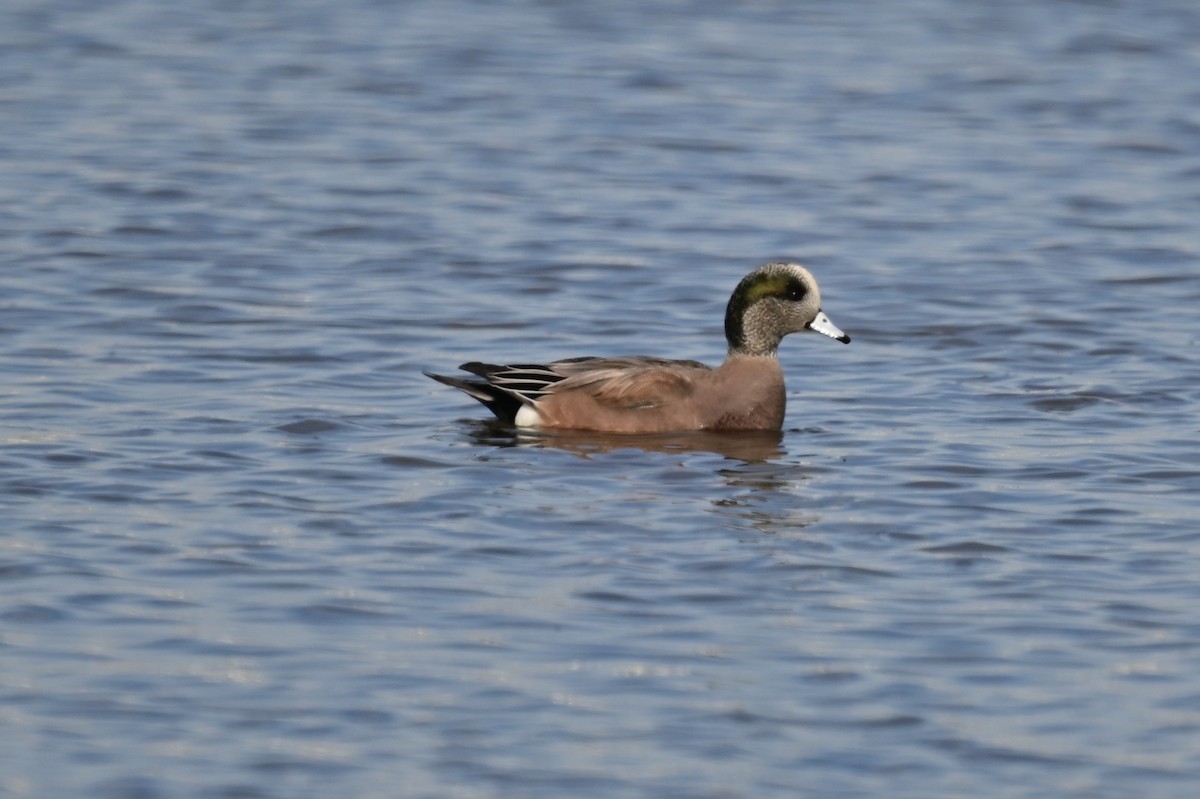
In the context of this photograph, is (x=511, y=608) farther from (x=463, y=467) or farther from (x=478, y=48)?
(x=478, y=48)

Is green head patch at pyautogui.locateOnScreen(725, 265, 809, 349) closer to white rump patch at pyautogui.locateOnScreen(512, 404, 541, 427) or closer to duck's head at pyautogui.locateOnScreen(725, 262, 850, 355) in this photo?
duck's head at pyautogui.locateOnScreen(725, 262, 850, 355)

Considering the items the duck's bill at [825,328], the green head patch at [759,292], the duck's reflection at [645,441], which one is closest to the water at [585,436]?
the duck's reflection at [645,441]

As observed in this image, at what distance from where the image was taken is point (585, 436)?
33.1 feet

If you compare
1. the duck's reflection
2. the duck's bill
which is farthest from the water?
the duck's bill

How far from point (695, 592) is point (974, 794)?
183 cm

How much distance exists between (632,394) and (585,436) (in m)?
0.29

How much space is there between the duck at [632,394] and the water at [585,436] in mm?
201

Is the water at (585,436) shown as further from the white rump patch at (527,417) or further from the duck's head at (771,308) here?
the duck's head at (771,308)

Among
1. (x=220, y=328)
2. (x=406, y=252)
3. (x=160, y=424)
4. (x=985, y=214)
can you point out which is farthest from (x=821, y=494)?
(x=985, y=214)

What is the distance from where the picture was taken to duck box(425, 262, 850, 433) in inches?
398

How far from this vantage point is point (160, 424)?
9.84m

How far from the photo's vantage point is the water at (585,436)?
6383mm

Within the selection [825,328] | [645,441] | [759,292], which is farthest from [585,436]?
[825,328]

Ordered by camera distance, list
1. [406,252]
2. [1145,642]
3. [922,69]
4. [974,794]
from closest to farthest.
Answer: [974,794], [1145,642], [406,252], [922,69]
